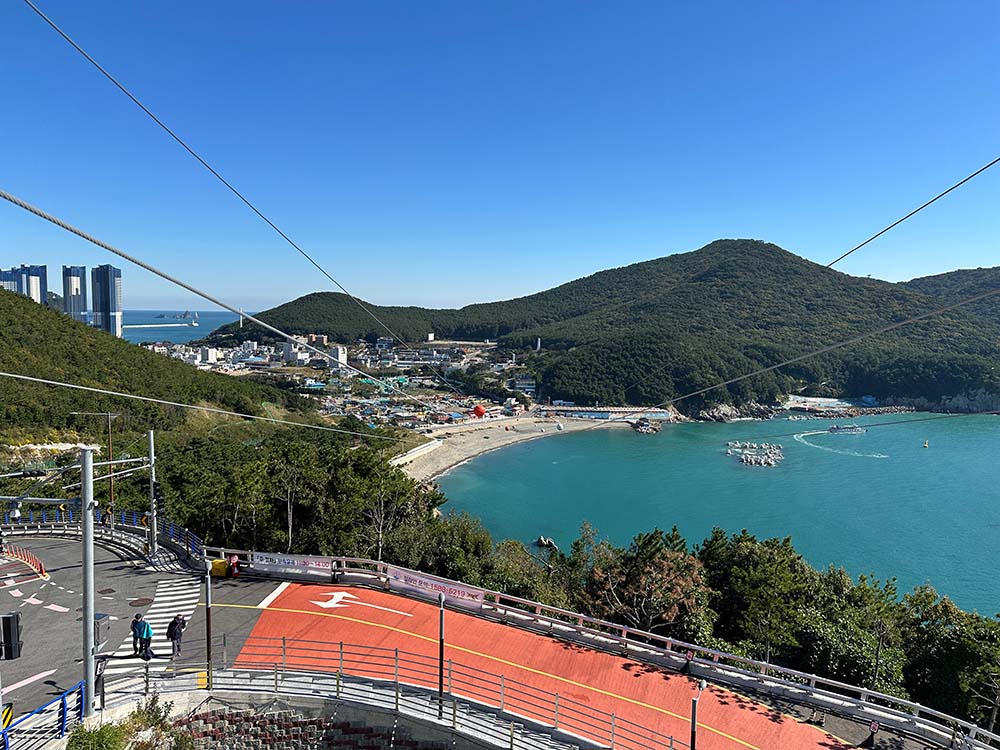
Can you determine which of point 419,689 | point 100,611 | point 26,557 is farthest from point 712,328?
point 100,611

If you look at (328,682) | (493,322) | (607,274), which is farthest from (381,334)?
(328,682)

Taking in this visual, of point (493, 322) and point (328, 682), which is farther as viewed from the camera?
point (493, 322)

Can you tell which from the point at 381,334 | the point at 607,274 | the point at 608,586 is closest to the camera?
the point at 608,586

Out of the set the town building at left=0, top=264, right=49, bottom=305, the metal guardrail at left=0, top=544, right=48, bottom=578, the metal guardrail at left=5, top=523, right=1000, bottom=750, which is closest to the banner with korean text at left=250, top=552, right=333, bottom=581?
the metal guardrail at left=5, top=523, right=1000, bottom=750

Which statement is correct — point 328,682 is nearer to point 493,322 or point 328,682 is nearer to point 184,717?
point 184,717

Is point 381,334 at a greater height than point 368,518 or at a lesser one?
greater

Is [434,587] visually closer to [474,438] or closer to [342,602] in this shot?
[342,602]
